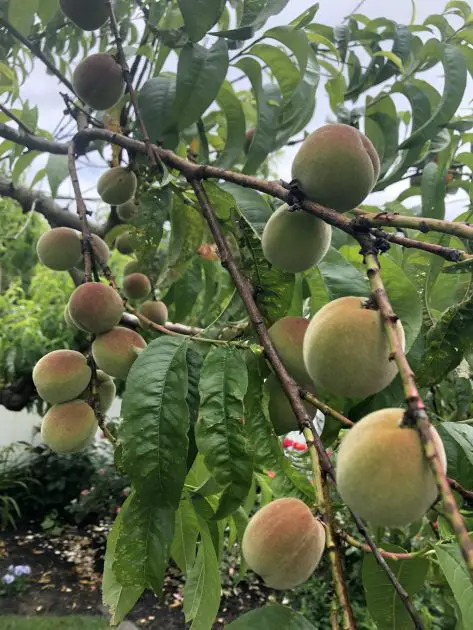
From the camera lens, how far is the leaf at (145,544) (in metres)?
0.85

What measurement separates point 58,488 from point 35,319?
2.20 m

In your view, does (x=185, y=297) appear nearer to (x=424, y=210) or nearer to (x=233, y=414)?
(x=424, y=210)

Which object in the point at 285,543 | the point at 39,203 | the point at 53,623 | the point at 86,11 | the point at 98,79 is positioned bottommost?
the point at 53,623

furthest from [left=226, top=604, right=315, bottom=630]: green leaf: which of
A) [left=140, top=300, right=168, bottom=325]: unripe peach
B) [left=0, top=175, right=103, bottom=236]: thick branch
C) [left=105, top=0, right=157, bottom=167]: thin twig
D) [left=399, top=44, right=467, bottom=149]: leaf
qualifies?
[left=0, top=175, right=103, bottom=236]: thick branch

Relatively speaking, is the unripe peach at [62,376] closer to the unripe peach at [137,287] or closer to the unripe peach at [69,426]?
the unripe peach at [69,426]

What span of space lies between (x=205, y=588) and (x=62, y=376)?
1.64 ft

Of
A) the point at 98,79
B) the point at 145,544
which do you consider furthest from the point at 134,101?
the point at 145,544

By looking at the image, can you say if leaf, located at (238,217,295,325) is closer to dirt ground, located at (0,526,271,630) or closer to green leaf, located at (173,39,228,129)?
green leaf, located at (173,39,228,129)

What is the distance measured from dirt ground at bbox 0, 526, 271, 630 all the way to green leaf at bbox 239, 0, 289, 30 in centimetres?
384

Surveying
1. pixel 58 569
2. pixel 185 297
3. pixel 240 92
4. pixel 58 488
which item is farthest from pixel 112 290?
pixel 58 488

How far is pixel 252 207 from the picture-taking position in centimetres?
111

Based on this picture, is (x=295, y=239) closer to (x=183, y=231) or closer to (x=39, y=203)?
(x=183, y=231)

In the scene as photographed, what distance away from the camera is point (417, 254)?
1.37 m

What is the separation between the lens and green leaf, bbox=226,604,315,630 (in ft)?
2.35
